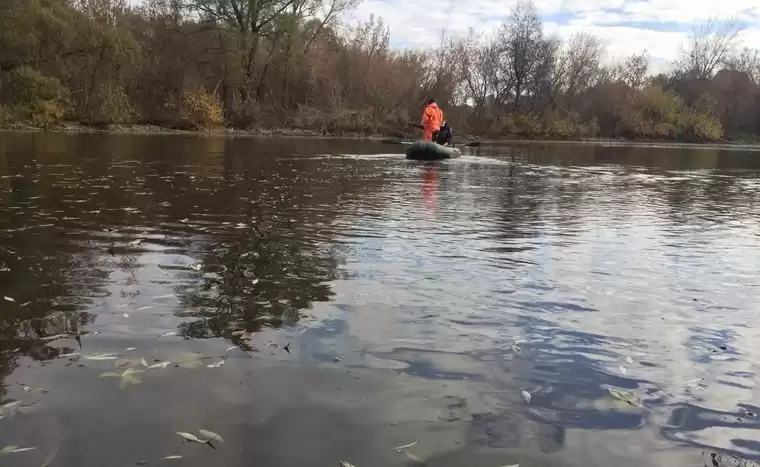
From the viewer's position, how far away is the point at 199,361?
16.1ft

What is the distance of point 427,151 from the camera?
26.6 metres

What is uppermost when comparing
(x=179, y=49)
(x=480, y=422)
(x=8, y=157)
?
(x=179, y=49)

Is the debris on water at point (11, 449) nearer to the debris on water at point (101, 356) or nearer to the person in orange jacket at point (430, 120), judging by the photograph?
the debris on water at point (101, 356)

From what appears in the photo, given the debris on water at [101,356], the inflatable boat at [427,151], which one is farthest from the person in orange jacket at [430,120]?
the debris on water at [101,356]

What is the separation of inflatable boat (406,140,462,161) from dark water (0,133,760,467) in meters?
14.6

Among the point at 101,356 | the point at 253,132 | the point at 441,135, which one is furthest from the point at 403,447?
the point at 253,132

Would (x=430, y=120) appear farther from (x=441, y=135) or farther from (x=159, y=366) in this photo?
(x=159, y=366)

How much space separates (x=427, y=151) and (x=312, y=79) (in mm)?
36530

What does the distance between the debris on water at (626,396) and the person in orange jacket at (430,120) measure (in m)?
23.6

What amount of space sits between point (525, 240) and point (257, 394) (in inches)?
274

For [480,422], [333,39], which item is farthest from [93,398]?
[333,39]

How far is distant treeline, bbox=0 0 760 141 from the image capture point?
148 ft

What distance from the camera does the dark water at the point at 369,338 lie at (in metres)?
3.90

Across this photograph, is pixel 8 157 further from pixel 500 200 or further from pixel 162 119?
pixel 162 119
